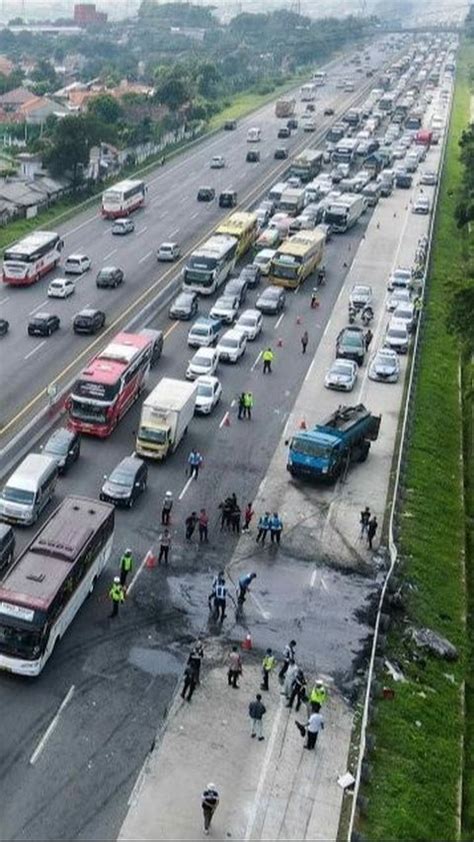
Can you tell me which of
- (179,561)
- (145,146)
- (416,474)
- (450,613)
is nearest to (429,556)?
(450,613)

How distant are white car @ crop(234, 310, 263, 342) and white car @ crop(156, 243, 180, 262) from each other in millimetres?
15376

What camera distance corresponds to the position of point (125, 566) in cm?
3195

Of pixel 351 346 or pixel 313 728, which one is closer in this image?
pixel 313 728

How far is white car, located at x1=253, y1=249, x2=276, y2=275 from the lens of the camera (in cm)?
7087

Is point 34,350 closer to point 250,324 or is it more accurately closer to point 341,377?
point 250,324

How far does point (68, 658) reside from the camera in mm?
28531

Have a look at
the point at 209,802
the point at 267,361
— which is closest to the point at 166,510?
the point at 209,802

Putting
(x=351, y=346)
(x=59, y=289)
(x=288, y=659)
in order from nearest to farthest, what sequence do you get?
1. (x=288, y=659)
2. (x=351, y=346)
3. (x=59, y=289)

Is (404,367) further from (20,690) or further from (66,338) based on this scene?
(20,690)

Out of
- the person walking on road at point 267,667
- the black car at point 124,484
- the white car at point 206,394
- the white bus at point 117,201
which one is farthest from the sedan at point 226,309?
the person walking on road at point 267,667

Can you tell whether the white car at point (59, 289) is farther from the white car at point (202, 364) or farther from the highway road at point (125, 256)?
the white car at point (202, 364)

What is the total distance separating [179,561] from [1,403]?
15847mm

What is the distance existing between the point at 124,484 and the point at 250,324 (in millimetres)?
23219

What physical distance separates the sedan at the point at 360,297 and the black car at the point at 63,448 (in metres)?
28.7
